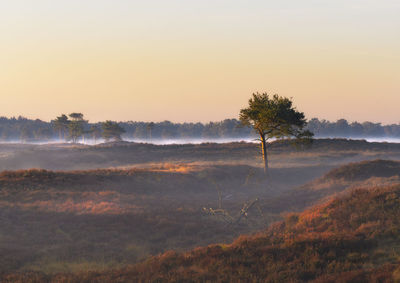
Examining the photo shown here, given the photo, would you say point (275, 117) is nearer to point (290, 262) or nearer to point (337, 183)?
point (337, 183)

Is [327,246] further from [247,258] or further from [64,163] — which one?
[64,163]

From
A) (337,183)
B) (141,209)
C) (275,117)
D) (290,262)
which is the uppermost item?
(275,117)

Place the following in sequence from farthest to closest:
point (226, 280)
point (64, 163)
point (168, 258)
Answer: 1. point (64, 163)
2. point (168, 258)
3. point (226, 280)

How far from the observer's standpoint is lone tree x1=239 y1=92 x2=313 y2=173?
127 feet

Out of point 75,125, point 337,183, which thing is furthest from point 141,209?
point 75,125

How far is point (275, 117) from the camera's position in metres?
38.4

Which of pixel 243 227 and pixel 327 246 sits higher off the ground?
pixel 327 246

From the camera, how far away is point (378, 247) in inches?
448

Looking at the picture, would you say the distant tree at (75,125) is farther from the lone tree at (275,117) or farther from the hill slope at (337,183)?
the hill slope at (337,183)

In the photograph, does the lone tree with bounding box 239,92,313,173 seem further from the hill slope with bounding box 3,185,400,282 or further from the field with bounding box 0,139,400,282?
the hill slope with bounding box 3,185,400,282

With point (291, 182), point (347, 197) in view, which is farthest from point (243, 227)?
point (291, 182)

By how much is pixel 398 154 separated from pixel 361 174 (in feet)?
121

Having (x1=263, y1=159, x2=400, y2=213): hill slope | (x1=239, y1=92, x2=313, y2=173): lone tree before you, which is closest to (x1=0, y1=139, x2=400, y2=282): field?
(x1=263, y1=159, x2=400, y2=213): hill slope

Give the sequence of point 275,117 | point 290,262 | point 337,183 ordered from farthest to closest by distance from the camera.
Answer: point 275,117, point 337,183, point 290,262
